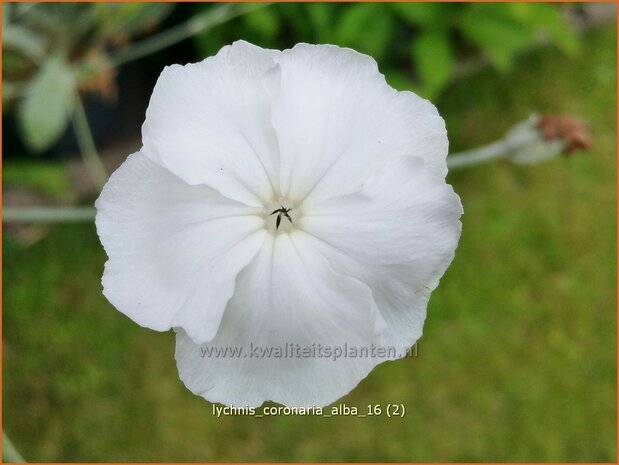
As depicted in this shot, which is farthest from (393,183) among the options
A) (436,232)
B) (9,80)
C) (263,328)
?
(9,80)

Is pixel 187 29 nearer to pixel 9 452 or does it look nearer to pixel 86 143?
pixel 86 143

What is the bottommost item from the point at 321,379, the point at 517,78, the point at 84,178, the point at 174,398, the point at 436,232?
the point at 321,379

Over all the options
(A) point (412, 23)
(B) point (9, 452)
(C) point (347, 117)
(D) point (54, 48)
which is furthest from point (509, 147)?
(D) point (54, 48)

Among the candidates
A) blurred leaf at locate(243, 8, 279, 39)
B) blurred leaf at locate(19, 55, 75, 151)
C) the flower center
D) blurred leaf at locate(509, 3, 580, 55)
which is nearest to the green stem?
the flower center

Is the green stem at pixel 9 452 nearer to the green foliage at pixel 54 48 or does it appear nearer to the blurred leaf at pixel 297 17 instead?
the green foliage at pixel 54 48

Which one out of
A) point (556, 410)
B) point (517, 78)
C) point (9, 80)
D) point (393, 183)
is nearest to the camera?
point (393, 183)

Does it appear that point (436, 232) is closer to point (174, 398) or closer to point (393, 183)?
point (393, 183)
